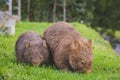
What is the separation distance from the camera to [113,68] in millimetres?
10203

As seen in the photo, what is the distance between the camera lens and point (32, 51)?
946cm

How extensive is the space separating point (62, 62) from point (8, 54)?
1810 mm

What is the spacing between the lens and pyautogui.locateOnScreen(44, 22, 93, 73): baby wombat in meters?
9.05

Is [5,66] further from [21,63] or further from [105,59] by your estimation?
[105,59]

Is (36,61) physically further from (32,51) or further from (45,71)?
(45,71)

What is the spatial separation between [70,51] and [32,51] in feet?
2.52

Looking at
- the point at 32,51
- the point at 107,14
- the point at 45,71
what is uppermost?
the point at 32,51

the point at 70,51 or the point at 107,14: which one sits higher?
the point at 70,51

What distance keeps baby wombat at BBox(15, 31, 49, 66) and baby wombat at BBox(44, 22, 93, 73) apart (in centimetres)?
18

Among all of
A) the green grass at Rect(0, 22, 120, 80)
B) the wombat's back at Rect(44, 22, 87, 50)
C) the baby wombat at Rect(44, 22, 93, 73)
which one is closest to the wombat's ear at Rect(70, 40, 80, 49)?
the baby wombat at Rect(44, 22, 93, 73)

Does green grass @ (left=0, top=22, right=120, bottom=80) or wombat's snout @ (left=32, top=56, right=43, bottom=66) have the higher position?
wombat's snout @ (left=32, top=56, right=43, bottom=66)

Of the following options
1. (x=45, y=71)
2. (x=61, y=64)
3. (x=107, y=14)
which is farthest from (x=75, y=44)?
(x=107, y=14)

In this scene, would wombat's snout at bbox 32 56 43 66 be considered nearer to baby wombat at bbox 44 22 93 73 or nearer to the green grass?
the green grass

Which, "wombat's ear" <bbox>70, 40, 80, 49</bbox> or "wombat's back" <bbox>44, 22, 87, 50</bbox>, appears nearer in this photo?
"wombat's ear" <bbox>70, 40, 80, 49</bbox>
